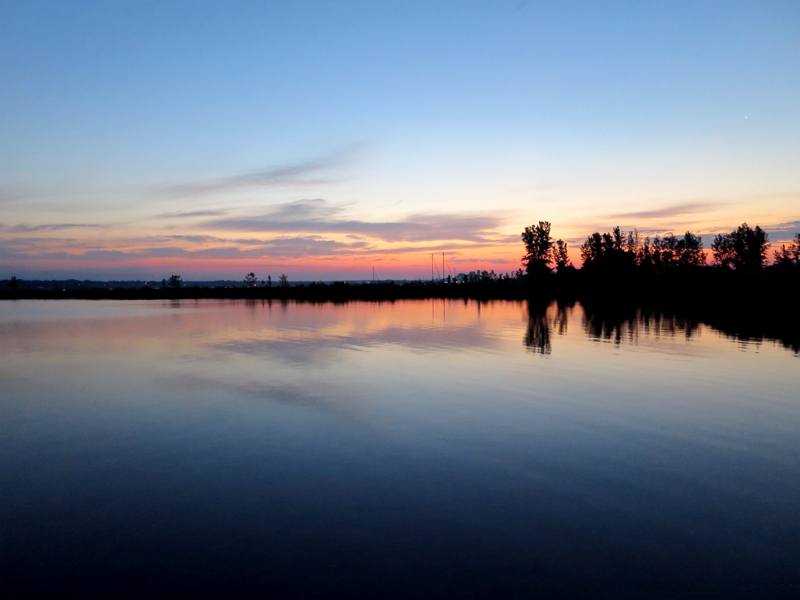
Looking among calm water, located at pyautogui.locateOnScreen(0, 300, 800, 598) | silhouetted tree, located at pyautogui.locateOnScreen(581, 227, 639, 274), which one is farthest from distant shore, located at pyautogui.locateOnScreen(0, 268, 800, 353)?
calm water, located at pyautogui.locateOnScreen(0, 300, 800, 598)

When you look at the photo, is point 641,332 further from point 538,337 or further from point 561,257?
point 561,257

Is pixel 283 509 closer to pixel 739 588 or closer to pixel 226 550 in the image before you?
pixel 226 550

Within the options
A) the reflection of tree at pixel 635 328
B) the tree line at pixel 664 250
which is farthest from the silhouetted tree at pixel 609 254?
the reflection of tree at pixel 635 328

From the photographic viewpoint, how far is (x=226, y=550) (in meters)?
5.18

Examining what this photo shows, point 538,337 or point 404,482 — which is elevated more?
point 538,337

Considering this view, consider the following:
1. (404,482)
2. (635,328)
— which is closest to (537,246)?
(635,328)

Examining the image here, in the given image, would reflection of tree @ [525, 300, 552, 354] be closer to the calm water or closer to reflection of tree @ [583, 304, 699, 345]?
reflection of tree @ [583, 304, 699, 345]

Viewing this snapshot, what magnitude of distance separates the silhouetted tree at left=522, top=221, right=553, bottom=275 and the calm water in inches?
4071

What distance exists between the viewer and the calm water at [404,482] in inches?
188

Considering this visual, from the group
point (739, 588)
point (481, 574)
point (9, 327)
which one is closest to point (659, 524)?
point (739, 588)

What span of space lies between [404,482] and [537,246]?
115444 mm

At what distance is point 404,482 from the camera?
6.84 metres

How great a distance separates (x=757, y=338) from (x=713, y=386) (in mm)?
11911

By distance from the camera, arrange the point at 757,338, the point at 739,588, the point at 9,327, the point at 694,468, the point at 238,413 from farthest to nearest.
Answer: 1. the point at 9,327
2. the point at 757,338
3. the point at 238,413
4. the point at 694,468
5. the point at 739,588
